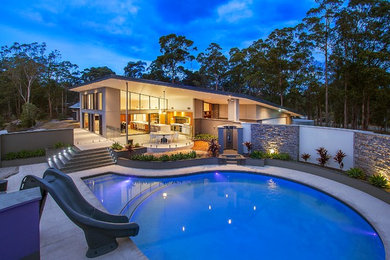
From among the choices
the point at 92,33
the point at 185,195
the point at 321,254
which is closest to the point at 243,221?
the point at 321,254

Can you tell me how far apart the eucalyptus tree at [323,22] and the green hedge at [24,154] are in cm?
2363

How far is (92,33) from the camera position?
11194 centimetres

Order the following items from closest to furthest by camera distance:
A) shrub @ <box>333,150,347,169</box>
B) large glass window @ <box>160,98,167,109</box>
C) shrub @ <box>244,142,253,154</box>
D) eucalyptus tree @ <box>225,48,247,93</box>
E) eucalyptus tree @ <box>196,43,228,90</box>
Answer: shrub @ <box>333,150,347,169</box>
shrub @ <box>244,142,253,154</box>
large glass window @ <box>160,98,167,109</box>
eucalyptus tree @ <box>225,48,247,93</box>
eucalyptus tree @ <box>196,43,228,90</box>

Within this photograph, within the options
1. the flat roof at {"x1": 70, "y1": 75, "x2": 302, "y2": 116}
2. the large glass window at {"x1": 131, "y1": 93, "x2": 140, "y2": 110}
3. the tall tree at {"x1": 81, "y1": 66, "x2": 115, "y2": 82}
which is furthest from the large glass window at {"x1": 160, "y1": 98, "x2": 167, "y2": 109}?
the tall tree at {"x1": 81, "y1": 66, "x2": 115, "y2": 82}

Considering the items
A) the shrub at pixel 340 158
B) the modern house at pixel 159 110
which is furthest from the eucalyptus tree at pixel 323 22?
the shrub at pixel 340 158

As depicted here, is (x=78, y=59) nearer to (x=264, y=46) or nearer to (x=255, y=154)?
(x=264, y=46)

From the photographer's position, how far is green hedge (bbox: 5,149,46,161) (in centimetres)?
1217

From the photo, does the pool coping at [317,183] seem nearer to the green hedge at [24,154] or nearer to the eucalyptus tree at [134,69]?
the green hedge at [24,154]

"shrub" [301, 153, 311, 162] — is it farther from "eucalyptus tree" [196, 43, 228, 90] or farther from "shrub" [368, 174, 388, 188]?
"eucalyptus tree" [196, 43, 228, 90]

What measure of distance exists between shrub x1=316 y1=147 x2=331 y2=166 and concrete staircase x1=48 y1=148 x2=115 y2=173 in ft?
37.4

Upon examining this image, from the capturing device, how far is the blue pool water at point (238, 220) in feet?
18.8

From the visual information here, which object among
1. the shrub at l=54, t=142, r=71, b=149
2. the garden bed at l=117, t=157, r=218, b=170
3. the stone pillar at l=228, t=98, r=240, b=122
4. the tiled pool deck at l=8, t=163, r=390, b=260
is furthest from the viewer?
the stone pillar at l=228, t=98, r=240, b=122

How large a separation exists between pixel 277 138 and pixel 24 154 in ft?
48.9

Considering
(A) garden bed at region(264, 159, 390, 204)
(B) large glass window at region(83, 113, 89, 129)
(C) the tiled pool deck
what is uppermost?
(B) large glass window at region(83, 113, 89, 129)
